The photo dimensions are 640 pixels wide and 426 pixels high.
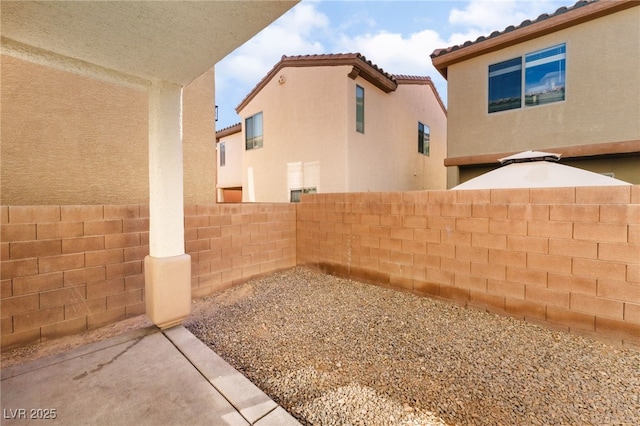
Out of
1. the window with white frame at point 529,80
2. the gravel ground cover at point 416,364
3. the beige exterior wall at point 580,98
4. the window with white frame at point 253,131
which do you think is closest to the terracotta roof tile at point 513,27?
the beige exterior wall at point 580,98

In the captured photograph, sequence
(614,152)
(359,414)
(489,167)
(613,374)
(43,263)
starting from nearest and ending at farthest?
1. (359,414)
2. (613,374)
3. (43,263)
4. (614,152)
5. (489,167)

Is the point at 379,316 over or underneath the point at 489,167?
underneath

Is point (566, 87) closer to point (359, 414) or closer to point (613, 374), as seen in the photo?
point (613, 374)

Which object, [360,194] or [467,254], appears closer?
[467,254]

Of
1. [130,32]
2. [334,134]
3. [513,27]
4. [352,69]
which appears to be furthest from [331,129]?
[130,32]

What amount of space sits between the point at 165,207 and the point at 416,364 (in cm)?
351

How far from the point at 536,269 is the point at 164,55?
5411 mm

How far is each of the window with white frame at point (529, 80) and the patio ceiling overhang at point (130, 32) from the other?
8.12 meters

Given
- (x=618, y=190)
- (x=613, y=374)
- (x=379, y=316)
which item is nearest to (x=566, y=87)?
(x=618, y=190)

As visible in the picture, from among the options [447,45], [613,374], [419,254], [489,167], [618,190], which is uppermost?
[447,45]

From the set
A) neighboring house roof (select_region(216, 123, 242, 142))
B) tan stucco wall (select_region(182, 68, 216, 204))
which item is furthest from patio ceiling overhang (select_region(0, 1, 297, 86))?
neighboring house roof (select_region(216, 123, 242, 142))

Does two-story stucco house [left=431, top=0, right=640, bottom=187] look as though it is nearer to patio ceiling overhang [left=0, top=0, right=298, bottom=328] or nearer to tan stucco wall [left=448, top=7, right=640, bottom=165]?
tan stucco wall [left=448, top=7, right=640, bottom=165]

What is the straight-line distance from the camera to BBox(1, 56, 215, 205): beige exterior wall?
171 inches

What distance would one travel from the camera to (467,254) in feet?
14.5
